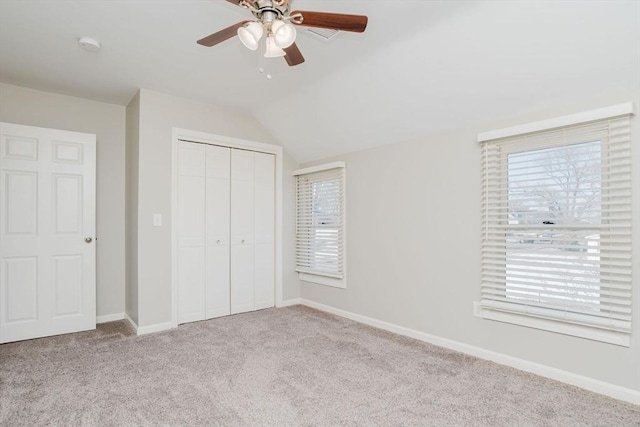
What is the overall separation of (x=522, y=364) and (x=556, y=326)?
1.31 ft

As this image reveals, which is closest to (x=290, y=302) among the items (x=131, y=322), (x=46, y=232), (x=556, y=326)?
(x=131, y=322)

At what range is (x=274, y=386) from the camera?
2.32m

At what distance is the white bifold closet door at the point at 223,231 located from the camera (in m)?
3.76

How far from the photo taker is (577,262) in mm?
2297

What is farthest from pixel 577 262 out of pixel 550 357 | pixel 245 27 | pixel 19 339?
pixel 19 339

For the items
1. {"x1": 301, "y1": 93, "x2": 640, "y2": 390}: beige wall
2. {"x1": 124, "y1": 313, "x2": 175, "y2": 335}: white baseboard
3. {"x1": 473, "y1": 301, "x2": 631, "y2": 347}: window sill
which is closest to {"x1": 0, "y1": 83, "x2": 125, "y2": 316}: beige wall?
{"x1": 124, "y1": 313, "x2": 175, "y2": 335}: white baseboard

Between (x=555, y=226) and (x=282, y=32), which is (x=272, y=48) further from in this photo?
(x=555, y=226)

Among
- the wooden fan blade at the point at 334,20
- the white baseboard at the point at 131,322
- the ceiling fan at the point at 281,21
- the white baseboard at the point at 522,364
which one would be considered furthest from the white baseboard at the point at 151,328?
the wooden fan blade at the point at 334,20

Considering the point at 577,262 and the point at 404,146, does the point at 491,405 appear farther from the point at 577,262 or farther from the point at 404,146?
the point at 404,146

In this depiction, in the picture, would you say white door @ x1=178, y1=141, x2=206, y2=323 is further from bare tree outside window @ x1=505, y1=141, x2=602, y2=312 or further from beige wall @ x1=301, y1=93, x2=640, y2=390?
bare tree outside window @ x1=505, y1=141, x2=602, y2=312

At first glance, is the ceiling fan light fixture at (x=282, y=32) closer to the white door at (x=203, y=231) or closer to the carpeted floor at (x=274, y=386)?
the carpeted floor at (x=274, y=386)

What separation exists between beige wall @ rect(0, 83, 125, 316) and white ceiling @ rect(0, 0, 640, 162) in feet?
0.72

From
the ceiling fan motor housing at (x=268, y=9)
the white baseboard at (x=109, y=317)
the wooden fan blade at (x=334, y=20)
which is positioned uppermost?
the ceiling fan motor housing at (x=268, y=9)

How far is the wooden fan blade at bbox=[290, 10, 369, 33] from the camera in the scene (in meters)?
1.66
